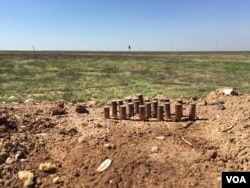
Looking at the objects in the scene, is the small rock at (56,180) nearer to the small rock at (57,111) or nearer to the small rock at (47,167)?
the small rock at (47,167)

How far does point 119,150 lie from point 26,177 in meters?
1.67

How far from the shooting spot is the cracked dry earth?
570 cm

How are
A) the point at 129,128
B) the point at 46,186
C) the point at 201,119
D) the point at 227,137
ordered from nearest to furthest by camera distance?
Result: the point at 46,186, the point at 227,137, the point at 129,128, the point at 201,119

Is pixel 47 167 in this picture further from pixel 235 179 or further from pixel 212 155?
pixel 235 179

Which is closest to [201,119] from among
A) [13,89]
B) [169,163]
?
[169,163]

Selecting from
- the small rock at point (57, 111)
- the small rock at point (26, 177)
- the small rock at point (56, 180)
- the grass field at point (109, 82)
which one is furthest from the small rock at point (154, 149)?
the grass field at point (109, 82)

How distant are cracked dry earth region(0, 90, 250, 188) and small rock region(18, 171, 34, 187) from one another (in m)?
0.02

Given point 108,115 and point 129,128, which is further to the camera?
point 108,115

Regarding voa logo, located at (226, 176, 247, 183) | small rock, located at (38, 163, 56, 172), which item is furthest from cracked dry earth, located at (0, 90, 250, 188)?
voa logo, located at (226, 176, 247, 183)

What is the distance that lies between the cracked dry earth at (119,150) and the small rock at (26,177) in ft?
0.05

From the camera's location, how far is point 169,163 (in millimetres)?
6059

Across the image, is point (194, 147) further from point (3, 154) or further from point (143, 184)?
point (3, 154)

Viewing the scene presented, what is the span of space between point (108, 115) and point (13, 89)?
11.7m

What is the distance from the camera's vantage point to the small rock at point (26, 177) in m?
5.55
